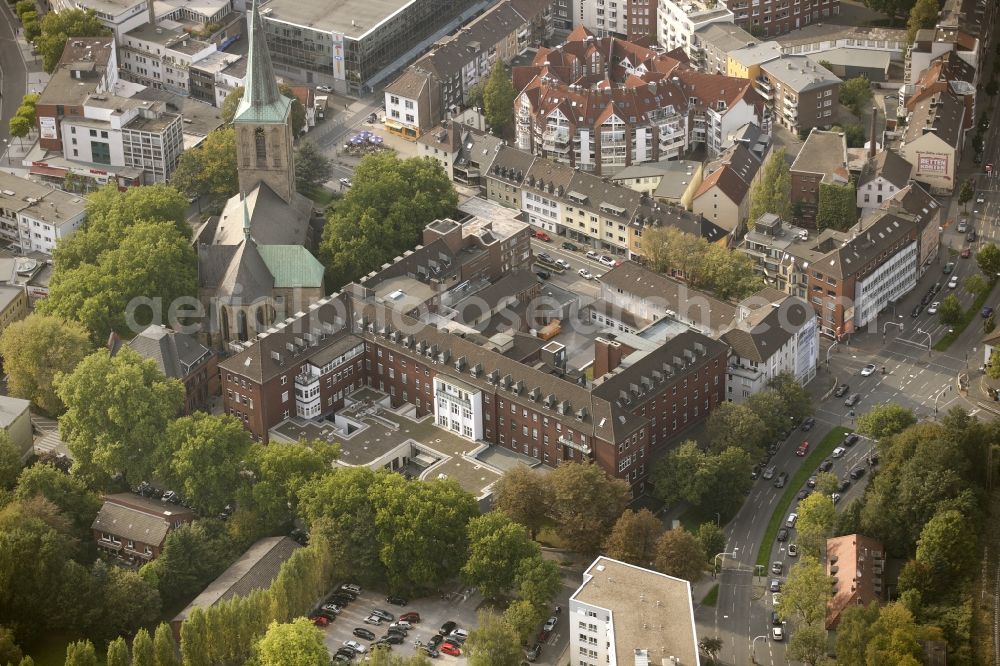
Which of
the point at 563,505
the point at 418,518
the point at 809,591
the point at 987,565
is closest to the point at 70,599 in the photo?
the point at 418,518

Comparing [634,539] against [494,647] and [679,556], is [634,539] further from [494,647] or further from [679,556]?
[494,647]

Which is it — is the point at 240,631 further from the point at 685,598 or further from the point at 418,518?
the point at 685,598

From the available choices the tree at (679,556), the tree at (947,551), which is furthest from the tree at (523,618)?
the tree at (947,551)

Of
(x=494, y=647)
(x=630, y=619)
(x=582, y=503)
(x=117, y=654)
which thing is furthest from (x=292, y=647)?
Result: (x=582, y=503)

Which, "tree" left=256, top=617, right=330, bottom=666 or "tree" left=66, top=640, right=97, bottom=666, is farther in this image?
"tree" left=66, top=640, right=97, bottom=666

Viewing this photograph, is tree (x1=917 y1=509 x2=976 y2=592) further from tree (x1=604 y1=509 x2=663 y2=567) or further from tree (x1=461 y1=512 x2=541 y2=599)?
tree (x1=461 y1=512 x2=541 y2=599)

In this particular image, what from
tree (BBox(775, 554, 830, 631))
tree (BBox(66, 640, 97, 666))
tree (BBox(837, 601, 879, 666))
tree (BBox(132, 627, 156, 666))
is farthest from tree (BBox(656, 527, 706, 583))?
tree (BBox(66, 640, 97, 666))

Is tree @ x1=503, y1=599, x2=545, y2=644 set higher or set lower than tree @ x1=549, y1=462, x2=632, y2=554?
lower
